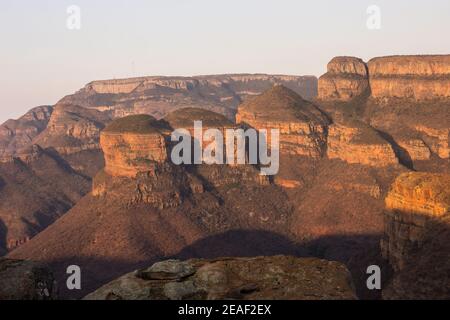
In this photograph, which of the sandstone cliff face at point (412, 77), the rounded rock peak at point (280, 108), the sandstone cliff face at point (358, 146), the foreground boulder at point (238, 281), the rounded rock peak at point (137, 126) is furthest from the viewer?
the sandstone cliff face at point (412, 77)

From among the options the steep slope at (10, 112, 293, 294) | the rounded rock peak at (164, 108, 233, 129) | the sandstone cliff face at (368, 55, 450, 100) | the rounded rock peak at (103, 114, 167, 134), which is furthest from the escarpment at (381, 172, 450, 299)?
the sandstone cliff face at (368, 55, 450, 100)

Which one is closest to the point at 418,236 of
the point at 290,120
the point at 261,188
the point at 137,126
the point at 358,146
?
the point at 358,146

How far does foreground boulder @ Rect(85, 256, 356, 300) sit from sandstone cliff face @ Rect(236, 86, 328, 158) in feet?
452

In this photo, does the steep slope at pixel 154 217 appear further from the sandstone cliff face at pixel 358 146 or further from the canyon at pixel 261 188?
the sandstone cliff face at pixel 358 146

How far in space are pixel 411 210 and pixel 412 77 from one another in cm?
12117

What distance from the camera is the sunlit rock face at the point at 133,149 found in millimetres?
140625

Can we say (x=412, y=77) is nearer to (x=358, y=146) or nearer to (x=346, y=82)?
(x=346, y=82)

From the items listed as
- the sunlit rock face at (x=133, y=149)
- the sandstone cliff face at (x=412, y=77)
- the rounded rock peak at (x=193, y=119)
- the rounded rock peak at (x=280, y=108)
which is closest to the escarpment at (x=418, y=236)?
the sunlit rock face at (x=133, y=149)

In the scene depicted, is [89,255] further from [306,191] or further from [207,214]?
[306,191]

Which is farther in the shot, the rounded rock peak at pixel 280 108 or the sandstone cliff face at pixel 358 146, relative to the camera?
the rounded rock peak at pixel 280 108

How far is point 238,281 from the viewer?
82.2 ft

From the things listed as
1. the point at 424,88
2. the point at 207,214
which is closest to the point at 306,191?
the point at 207,214

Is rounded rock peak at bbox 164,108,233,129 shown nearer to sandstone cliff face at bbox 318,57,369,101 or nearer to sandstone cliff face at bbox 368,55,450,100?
sandstone cliff face at bbox 318,57,369,101
